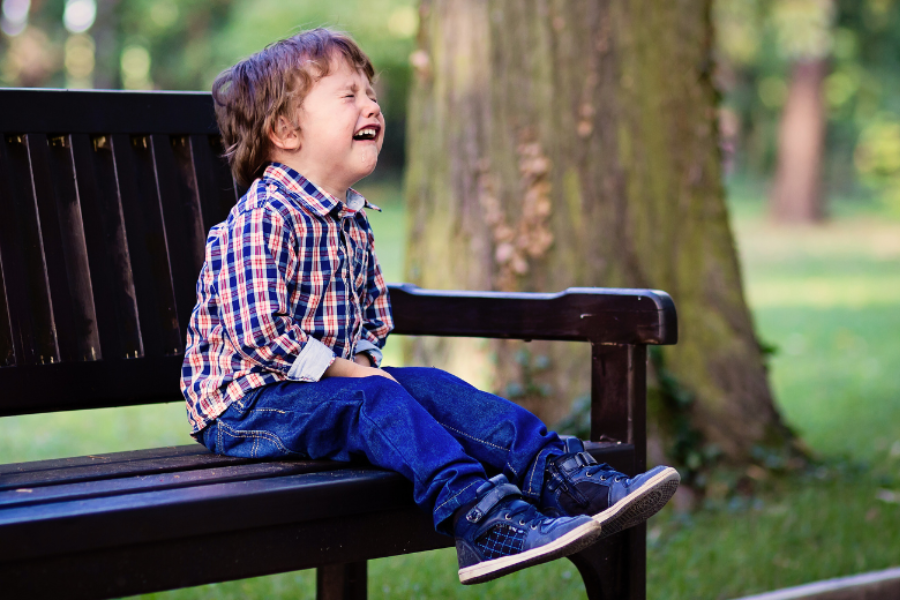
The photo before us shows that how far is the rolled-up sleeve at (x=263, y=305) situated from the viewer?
196 cm

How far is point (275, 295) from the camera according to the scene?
6.48 feet

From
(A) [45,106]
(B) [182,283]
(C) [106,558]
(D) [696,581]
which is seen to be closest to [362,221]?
(B) [182,283]

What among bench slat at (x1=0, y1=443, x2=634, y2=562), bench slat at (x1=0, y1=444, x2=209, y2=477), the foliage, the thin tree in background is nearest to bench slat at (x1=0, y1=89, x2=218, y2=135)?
bench slat at (x1=0, y1=444, x2=209, y2=477)

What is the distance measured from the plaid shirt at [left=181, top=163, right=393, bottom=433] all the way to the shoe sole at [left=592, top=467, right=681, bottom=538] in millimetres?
630

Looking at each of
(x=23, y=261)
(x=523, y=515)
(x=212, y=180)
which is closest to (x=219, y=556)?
(x=523, y=515)

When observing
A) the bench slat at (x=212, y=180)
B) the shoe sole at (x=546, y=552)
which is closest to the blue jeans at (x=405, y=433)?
the shoe sole at (x=546, y=552)

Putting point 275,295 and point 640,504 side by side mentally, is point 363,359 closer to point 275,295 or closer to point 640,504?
point 275,295

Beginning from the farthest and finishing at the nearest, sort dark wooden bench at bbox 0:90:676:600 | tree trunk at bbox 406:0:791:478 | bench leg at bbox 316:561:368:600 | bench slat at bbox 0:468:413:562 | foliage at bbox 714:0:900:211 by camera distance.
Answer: foliage at bbox 714:0:900:211
tree trunk at bbox 406:0:791:478
bench leg at bbox 316:561:368:600
dark wooden bench at bbox 0:90:676:600
bench slat at bbox 0:468:413:562

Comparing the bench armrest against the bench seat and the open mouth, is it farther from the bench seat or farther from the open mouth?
the bench seat

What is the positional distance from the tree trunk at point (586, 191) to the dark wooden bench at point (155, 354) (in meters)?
1.45

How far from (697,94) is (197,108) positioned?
7.42 ft

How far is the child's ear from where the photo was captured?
2.21 metres

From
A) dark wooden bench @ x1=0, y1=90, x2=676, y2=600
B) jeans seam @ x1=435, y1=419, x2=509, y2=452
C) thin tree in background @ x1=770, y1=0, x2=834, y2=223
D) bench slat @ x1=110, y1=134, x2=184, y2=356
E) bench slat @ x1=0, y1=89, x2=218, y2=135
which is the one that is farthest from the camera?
thin tree in background @ x1=770, y1=0, x2=834, y2=223

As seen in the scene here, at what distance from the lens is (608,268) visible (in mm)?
3850
